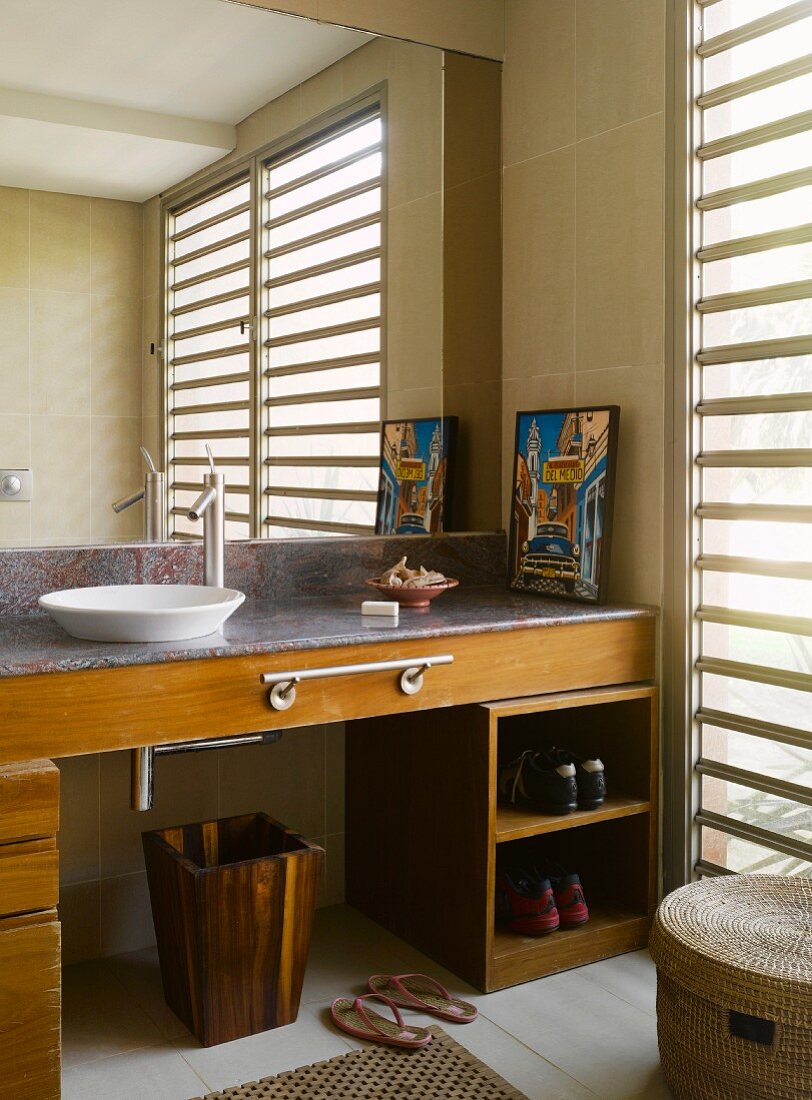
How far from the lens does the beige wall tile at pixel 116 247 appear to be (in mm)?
2416

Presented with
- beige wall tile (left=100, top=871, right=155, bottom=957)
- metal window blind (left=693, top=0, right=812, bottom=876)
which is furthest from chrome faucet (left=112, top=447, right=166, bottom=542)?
metal window blind (left=693, top=0, right=812, bottom=876)

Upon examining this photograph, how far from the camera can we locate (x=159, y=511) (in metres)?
2.50

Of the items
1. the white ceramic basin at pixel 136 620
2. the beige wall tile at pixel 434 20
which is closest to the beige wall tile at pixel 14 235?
the white ceramic basin at pixel 136 620

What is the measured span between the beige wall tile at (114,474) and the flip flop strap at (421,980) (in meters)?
1.14

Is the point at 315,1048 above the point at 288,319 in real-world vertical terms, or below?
below

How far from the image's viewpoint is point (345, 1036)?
2148 mm

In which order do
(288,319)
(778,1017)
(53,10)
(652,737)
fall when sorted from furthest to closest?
(288,319) → (652,737) → (53,10) → (778,1017)

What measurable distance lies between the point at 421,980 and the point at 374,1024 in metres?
0.20

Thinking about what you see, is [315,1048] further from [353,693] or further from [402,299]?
[402,299]

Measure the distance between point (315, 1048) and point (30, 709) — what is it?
898mm

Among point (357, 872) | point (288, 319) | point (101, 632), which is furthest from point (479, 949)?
point (288, 319)

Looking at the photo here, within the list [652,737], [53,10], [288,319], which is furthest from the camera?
[288,319]

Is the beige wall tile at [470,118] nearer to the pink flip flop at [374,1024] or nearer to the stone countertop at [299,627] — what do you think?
the stone countertop at [299,627]

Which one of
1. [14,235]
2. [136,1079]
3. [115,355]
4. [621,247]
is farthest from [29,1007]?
[621,247]
